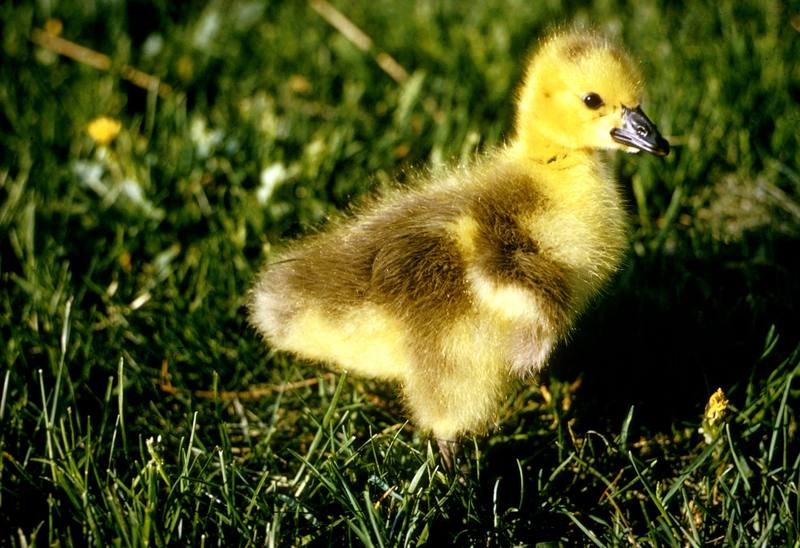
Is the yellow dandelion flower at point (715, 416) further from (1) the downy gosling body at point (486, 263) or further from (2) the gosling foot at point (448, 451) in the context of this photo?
(2) the gosling foot at point (448, 451)

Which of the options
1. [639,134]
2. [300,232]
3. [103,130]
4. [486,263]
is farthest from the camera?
[103,130]

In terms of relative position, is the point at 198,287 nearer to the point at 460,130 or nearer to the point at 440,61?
the point at 460,130

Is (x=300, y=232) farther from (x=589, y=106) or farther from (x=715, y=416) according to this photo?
(x=715, y=416)

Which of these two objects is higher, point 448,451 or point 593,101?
point 593,101

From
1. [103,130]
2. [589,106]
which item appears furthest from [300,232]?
[589,106]

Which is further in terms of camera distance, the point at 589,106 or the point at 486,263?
the point at 589,106

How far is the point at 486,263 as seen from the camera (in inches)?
57.8

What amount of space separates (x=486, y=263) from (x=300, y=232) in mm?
939

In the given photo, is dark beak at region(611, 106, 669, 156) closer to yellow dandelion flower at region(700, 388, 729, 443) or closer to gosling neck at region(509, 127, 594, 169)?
gosling neck at region(509, 127, 594, 169)

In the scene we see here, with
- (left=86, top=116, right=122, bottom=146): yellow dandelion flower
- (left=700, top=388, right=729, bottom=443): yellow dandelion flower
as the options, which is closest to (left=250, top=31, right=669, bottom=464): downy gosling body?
(left=700, top=388, right=729, bottom=443): yellow dandelion flower

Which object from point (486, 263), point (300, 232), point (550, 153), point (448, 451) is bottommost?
point (448, 451)

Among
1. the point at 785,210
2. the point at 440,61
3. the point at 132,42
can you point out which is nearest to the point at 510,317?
the point at 785,210

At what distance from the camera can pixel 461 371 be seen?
5.03 feet

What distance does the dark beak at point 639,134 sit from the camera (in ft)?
5.25
